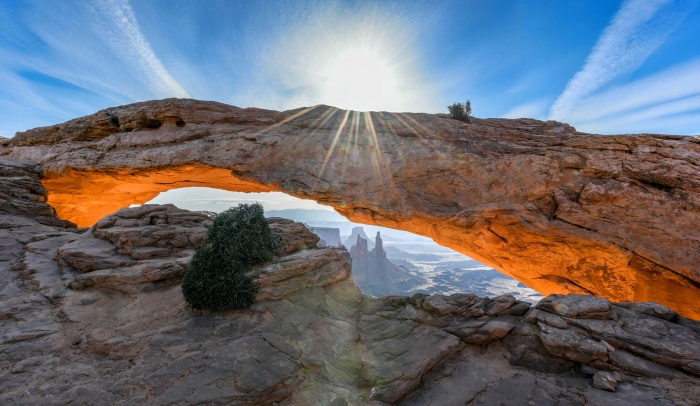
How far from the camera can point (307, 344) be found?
912cm

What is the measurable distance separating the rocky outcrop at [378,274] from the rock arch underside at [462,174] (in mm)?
99418

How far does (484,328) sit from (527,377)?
5.66ft

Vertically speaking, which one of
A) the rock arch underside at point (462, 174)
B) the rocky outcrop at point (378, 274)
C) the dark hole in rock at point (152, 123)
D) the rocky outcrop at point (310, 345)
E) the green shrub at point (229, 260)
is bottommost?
the rocky outcrop at point (378, 274)

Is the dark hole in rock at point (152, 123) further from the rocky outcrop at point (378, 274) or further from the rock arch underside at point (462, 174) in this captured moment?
the rocky outcrop at point (378, 274)

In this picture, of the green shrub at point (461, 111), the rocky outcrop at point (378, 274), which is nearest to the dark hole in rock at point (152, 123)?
the green shrub at point (461, 111)

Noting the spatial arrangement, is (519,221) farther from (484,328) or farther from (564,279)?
(484,328)

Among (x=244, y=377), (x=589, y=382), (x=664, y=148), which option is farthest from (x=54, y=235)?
(x=664, y=148)

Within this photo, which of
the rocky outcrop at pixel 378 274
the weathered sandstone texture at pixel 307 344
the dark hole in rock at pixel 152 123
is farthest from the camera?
the rocky outcrop at pixel 378 274

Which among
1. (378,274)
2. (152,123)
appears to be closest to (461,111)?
(152,123)

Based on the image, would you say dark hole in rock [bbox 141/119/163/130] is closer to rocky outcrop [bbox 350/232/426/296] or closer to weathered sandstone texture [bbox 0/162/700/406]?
weathered sandstone texture [bbox 0/162/700/406]

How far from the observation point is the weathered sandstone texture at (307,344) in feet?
23.5

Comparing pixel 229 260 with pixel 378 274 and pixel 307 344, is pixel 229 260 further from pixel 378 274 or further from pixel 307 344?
pixel 378 274

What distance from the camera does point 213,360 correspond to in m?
7.84

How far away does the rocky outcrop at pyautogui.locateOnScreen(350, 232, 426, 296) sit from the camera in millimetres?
112963
